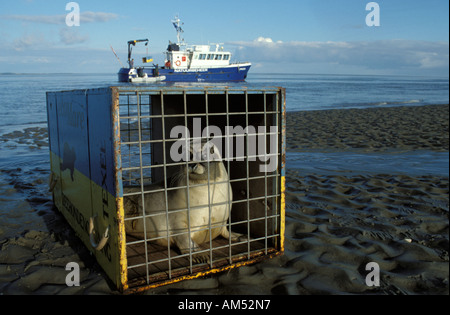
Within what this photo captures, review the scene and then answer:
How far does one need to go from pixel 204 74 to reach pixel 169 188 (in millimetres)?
47312

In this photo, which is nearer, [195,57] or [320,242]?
[320,242]

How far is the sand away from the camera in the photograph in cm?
374

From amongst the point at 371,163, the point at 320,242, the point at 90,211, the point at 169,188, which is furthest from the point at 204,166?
the point at 371,163

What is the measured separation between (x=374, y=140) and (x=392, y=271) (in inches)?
346

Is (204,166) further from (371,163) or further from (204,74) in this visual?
(204,74)

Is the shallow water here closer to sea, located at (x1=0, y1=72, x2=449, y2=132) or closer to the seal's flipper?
sea, located at (x1=0, y1=72, x2=449, y2=132)

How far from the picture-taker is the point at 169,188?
3.78 metres

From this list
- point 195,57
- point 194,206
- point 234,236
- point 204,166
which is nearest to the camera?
point 194,206

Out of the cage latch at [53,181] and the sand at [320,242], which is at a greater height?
the cage latch at [53,181]

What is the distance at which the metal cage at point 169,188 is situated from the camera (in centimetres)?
346

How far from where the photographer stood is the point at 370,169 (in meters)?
8.40

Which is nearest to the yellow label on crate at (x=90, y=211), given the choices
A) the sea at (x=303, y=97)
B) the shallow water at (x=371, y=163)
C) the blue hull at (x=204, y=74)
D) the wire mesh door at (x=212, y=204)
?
the wire mesh door at (x=212, y=204)

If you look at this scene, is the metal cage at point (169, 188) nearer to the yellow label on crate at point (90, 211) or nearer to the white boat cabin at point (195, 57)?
the yellow label on crate at point (90, 211)
